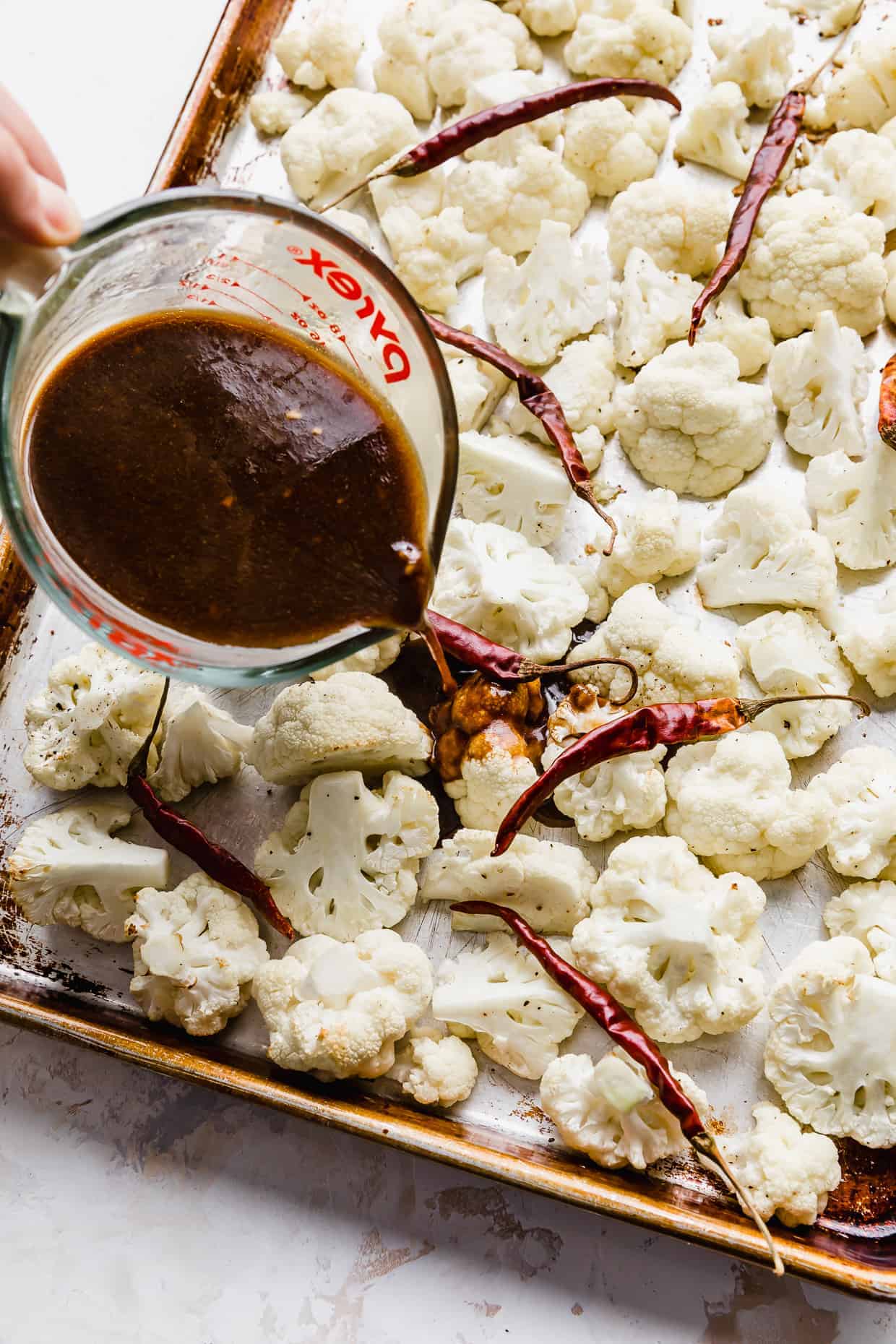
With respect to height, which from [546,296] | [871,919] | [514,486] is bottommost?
[871,919]

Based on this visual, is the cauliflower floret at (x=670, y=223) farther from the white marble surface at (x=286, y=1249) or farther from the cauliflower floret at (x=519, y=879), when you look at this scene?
the white marble surface at (x=286, y=1249)

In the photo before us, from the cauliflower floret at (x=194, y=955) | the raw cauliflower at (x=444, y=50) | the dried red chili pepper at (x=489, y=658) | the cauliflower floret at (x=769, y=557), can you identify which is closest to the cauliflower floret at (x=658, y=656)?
the dried red chili pepper at (x=489, y=658)

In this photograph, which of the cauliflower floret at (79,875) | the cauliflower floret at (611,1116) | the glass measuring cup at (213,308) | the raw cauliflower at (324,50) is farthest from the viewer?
the raw cauliflower at (324,50)

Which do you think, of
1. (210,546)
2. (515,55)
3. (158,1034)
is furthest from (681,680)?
(515,55)

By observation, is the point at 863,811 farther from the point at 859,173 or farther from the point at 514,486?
the point at 859,173

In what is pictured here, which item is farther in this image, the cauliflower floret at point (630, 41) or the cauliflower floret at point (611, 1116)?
the cauliflower floret at point (630, 41)

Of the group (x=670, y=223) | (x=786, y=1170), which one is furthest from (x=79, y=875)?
(x=670, y=223)

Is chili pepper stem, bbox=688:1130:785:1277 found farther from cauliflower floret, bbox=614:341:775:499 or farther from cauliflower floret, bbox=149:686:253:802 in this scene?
cauliflower floret, bbox=614:341:775:499
